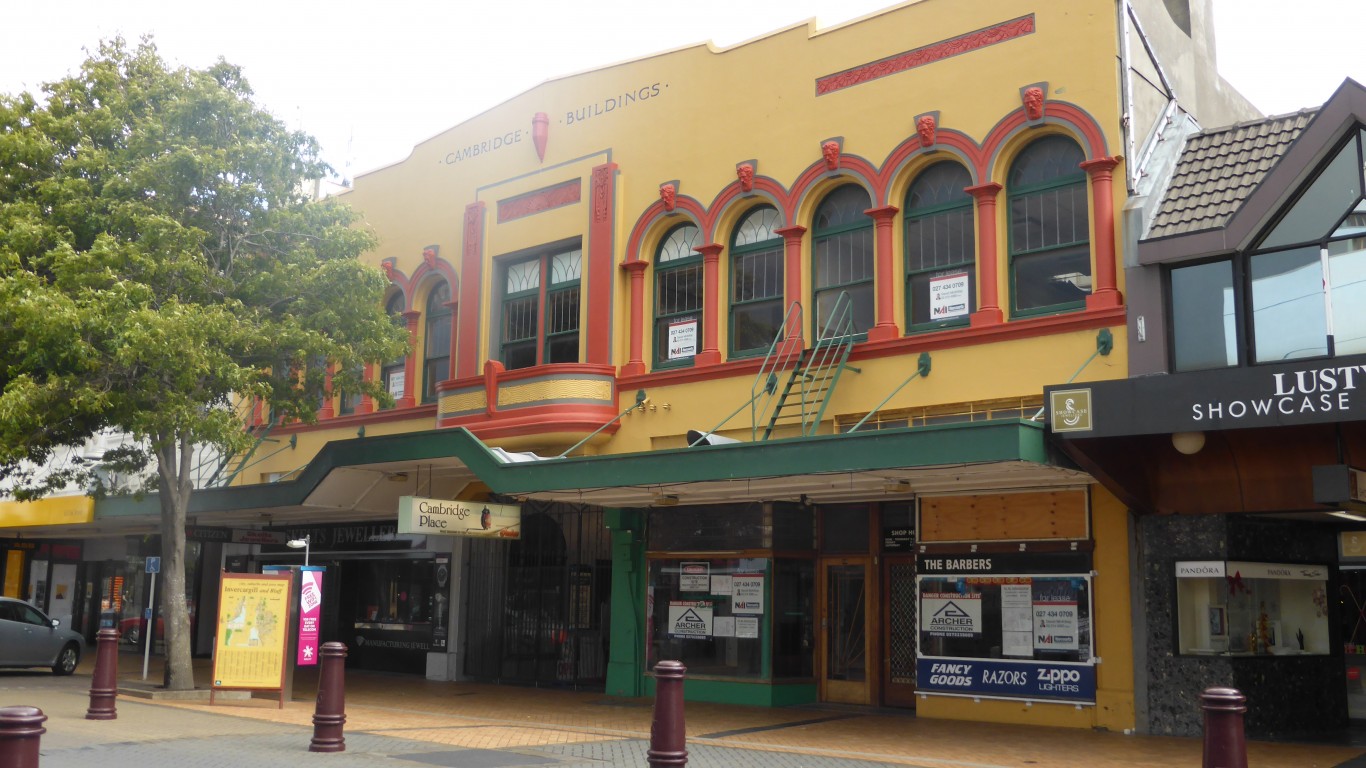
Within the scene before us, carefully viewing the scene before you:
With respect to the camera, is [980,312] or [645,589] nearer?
[980,312]

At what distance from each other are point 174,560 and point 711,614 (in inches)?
316

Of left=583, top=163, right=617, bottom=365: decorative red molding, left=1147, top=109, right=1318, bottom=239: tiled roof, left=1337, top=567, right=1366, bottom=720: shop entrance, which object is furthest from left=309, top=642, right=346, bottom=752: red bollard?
left=1337, top=567, right=1366, bottom=720: shop entrance

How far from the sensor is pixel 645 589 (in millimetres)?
19203

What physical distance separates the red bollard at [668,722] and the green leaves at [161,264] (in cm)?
921

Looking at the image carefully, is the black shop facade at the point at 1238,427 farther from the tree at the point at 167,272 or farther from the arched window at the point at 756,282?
the tree at the point at 167,272

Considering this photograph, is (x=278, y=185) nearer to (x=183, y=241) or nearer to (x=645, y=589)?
(x=183, y=241)

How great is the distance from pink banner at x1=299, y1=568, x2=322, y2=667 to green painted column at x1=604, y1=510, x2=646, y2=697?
4.53 m

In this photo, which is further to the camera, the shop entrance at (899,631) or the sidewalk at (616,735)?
the shop entrance at (899,631)

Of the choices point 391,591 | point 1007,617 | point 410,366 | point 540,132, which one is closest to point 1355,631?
point 1007,617

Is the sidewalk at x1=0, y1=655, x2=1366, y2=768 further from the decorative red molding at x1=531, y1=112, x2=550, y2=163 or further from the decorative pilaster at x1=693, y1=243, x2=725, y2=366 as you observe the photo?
the decorative red molding at x1=531, y1=112, x2=550, y2=163

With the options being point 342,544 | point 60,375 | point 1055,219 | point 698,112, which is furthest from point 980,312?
point 342,544

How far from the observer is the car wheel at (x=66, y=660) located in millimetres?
22844

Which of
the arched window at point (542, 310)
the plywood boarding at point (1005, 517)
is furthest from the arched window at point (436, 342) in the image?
the plywood boarding at point (1005, 517)

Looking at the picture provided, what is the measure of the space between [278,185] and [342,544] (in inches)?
362
